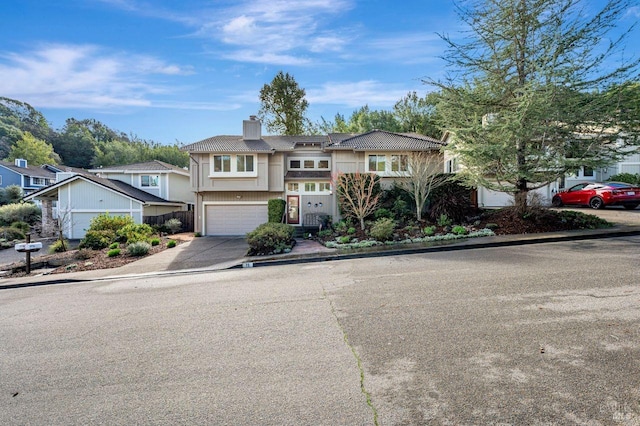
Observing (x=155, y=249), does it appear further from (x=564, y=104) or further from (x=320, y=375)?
(x=564, y=104)

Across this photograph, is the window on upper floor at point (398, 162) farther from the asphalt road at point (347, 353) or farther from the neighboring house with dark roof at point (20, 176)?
the neighboring house with dark roof at point (20, 176)

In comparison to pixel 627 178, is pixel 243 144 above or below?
above

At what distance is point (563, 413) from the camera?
7.67ft

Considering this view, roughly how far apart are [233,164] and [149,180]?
10.9 metres

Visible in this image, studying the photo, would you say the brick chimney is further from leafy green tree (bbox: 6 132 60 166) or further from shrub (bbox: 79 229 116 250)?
leafy green tree (bbox: 6 132 60 166)

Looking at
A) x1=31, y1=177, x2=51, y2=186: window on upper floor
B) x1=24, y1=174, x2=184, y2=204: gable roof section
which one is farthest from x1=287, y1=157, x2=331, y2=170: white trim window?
x1=31, y1=177, x2=51, y2=186: window on upper floor

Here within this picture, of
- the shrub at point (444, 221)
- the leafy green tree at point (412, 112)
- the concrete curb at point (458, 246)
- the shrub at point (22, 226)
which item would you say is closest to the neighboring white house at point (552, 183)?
the shrub at point (444, 221)

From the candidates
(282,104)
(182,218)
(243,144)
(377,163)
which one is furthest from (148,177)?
(377,163)

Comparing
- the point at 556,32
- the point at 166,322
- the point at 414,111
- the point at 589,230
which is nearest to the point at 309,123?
the point at 414,111

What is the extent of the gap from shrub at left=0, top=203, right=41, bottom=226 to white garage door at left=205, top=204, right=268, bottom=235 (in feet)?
52.0

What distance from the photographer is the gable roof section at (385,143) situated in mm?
18219

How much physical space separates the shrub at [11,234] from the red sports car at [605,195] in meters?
34.3

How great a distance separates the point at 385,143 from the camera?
19.1 m

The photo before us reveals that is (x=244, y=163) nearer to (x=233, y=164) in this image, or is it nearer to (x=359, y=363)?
(x=233, y=164)
